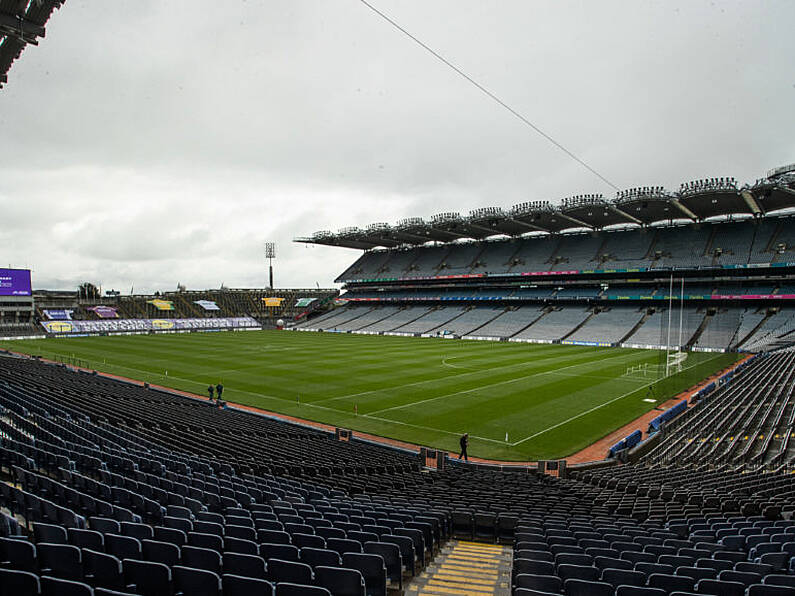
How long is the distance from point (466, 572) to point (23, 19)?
15.6m

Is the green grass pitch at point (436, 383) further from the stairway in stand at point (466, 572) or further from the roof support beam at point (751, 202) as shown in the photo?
the roof support beam at point (751, 202)

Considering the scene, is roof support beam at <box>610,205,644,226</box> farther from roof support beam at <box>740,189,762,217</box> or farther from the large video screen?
the large video screen

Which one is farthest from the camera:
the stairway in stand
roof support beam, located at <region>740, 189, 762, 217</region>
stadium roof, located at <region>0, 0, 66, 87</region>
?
roof support beam, located at <region>740, 189, 762, 217</region>

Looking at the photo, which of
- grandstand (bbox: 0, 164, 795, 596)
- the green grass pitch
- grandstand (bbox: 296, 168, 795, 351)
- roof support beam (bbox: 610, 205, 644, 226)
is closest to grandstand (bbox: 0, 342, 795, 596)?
grandstand (bbox: 0, 164, 795, 596)

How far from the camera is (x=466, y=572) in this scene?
7.12 m

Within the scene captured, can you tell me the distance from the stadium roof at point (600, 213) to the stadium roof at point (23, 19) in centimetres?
5793

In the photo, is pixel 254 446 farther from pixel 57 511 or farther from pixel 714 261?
pixel 714 261

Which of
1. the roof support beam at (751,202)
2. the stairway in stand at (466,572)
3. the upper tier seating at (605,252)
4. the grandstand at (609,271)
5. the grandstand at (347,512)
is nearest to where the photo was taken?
the grandstand at (347,512)

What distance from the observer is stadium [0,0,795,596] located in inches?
198

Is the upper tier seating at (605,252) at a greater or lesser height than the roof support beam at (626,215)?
lesser

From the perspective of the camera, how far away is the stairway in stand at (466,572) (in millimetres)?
6320

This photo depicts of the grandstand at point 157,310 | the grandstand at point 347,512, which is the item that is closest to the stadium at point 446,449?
the grandstand at point 347,512

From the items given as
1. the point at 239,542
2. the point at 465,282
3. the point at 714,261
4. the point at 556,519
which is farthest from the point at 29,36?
the point at 465,282

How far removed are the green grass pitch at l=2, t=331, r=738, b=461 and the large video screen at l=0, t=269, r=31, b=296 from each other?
20471 mm
